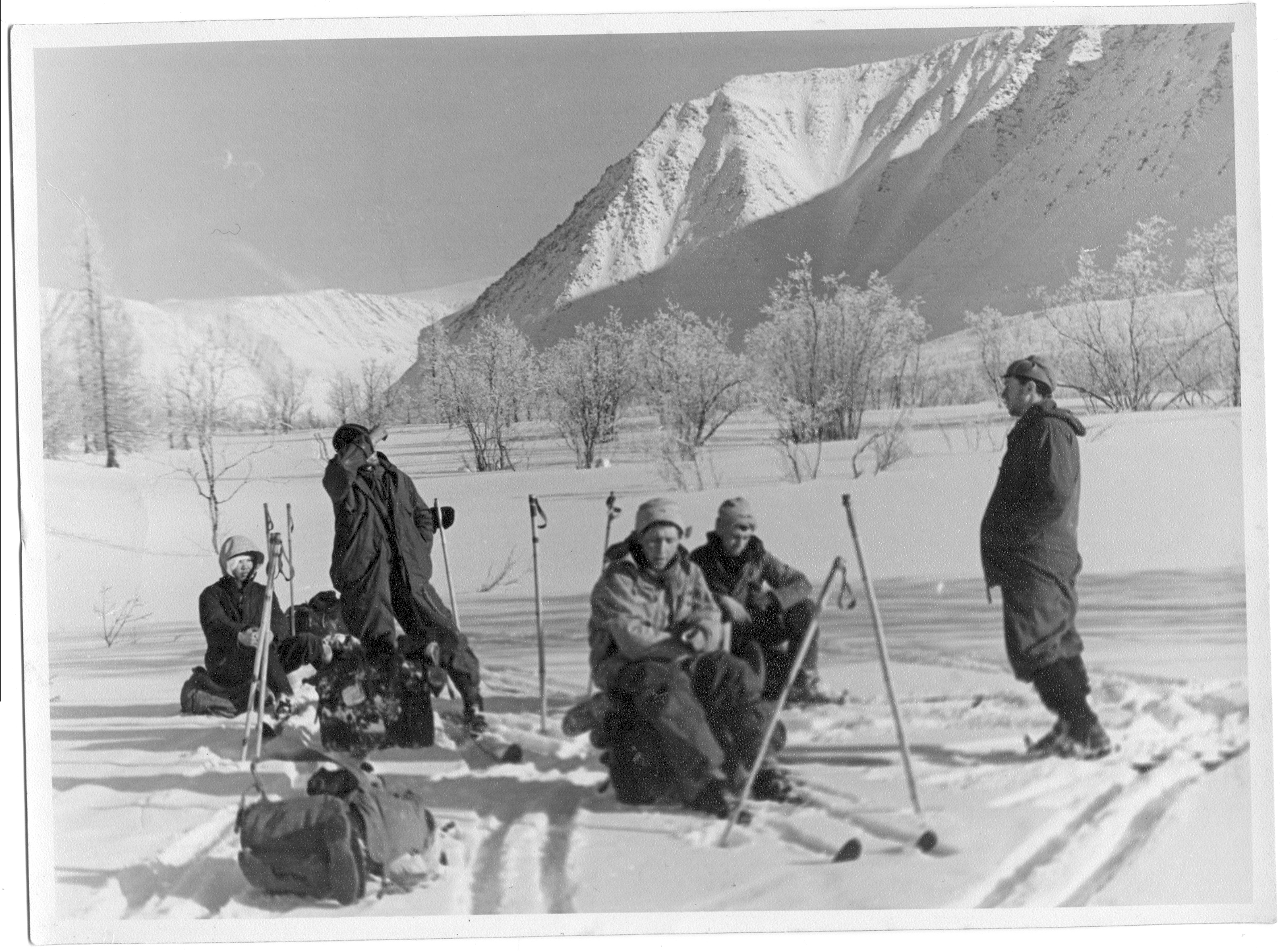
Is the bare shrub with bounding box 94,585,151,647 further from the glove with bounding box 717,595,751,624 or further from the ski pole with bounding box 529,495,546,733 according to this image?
the glove with bounding box 717,595,751,624

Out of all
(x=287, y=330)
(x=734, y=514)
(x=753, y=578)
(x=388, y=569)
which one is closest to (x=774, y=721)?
(x=753, y=578)

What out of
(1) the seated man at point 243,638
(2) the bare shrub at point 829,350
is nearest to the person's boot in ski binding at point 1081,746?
(2) the bare shrub at point 829,350

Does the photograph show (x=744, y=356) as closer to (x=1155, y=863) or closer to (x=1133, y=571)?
(x=1133, y=571)

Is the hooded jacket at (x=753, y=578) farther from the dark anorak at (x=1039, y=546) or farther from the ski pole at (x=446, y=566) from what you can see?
the ski pole at (x=446, y=566)

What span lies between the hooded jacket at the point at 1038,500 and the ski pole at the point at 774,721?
743mm

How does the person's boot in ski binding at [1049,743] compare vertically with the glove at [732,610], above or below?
below

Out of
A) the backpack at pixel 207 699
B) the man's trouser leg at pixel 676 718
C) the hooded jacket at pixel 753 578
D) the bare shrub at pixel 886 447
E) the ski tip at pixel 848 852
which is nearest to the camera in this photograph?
the man's trouser leg at pixel 676 718

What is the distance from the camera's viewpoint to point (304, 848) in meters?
5.43

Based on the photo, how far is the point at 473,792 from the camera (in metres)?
5.62

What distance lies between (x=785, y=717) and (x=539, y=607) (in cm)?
117

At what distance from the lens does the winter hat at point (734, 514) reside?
5.66 m

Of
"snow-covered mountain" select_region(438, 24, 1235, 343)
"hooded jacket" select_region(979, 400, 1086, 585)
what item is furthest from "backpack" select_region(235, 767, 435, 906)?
"hooded jacket" select_region(979, 400, 1086, 585)

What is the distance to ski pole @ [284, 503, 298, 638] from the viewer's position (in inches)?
227

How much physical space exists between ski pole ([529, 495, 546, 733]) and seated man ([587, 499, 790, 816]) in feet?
1.14
